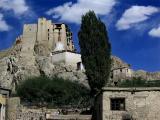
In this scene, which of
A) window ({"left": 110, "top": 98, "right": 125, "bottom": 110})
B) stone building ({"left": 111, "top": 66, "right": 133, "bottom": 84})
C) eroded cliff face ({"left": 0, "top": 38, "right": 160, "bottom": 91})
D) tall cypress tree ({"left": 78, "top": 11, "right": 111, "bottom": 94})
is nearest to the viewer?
window ({"left": 110, "top": 98, "right": 125, "bottom": 110})

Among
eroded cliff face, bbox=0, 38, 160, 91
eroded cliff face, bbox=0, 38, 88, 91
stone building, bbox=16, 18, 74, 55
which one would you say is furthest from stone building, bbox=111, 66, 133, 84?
stone building, bbox=16, 18, 74, 55

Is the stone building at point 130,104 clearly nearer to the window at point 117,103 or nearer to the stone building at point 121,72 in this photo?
the window at point 117,103

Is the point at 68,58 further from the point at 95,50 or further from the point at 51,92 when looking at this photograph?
the point at 95,50

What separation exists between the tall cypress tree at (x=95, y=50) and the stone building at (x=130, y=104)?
10.5 metres

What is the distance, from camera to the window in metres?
35.2

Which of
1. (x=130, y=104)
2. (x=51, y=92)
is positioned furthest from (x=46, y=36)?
(x=130, y=104)

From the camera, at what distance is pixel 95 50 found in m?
49.0

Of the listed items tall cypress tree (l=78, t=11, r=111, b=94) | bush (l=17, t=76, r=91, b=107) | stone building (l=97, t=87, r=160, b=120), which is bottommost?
stone building (l=97, t=87, r=160, b=120)

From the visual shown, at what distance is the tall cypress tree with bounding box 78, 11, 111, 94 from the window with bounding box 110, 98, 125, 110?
1047 centimetres

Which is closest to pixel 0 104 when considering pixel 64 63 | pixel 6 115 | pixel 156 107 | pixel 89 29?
pixel 6 115

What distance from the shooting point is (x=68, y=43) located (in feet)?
280

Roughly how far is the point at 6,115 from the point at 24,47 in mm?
47296

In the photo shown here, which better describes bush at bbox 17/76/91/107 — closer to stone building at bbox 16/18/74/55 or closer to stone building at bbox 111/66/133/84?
stone building at bbox 111/66/133/84

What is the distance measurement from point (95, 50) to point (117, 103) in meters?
14.5
